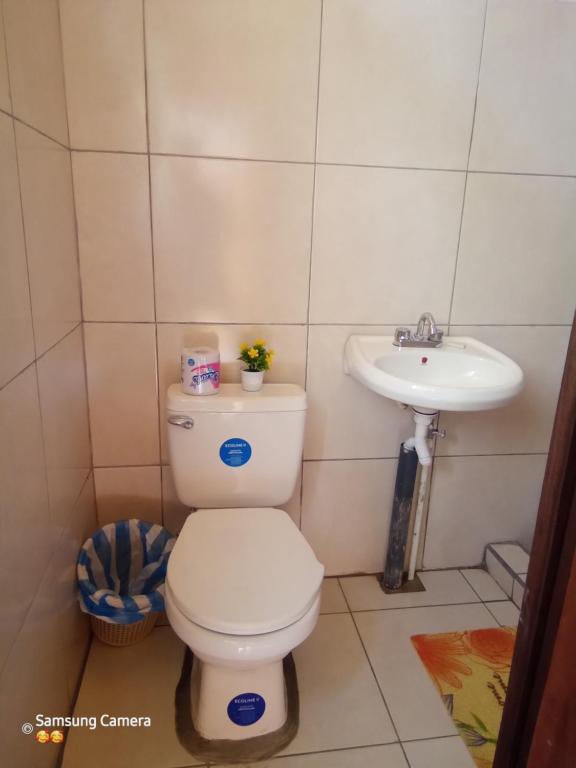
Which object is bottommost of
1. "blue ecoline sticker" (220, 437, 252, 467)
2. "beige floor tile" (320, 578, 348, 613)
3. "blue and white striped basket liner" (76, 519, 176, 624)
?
"beige floor tile" (320, 578, 348, 613)

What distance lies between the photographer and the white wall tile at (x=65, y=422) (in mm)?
1178

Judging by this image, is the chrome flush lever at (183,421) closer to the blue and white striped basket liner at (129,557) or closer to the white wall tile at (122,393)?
the white wall tile at (122,393)

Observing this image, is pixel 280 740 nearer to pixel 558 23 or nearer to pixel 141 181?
pixel 141 181

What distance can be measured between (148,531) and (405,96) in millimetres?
1507

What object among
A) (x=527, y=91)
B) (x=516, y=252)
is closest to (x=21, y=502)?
(x=516, y=252)

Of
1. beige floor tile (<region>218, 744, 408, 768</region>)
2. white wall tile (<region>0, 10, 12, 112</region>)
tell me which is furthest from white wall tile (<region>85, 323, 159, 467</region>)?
beige floor tile (<region>218, 744, 408, 768</region>)

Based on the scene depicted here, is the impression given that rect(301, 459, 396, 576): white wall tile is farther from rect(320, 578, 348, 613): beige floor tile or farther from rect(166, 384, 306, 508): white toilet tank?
rect(166, 384, 306, 508): white toilet tank

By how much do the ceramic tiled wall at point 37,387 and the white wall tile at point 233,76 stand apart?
262 millimetres

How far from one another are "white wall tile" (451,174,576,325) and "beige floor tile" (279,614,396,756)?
1085 mm

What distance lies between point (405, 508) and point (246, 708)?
798 mm

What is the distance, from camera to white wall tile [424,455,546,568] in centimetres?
188

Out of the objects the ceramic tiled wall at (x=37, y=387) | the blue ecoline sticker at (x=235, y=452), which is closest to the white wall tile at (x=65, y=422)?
the ceramic tiled wall at (x=37, y=387)

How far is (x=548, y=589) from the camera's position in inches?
20.5

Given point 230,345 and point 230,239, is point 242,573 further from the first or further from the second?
point 230,239
